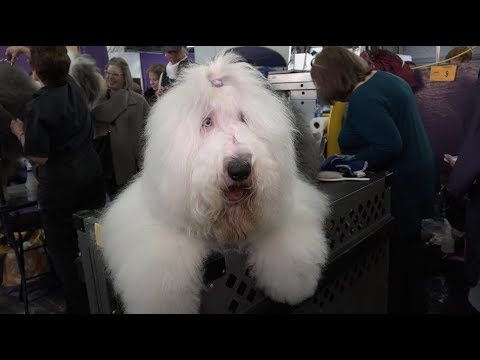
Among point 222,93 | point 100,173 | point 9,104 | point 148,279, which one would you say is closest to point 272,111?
point 222,93

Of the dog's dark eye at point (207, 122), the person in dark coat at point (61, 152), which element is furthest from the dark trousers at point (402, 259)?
the person in dark coat at point (61, 152)

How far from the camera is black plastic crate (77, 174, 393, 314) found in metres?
Result: 0.81

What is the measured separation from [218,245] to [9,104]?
1.67 m

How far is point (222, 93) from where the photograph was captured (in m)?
0.77

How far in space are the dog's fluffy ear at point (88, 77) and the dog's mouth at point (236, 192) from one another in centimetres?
191

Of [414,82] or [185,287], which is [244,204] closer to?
[185,287]

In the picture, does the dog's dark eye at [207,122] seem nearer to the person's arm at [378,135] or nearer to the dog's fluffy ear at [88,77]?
the person's arm at [378,135]

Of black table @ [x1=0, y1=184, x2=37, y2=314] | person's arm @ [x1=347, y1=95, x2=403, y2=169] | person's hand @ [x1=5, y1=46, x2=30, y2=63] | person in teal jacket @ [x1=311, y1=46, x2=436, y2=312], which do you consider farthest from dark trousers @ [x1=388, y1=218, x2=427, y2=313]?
person's hand @ [x1=5, y1=46, x2=30, y2=63]

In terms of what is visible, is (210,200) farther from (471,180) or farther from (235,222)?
(471,180)

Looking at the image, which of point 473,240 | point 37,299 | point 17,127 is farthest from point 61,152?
point 473,240

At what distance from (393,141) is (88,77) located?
6.02 feet

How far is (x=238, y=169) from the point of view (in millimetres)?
690

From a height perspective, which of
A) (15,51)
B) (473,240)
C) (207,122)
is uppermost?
(15,51)
